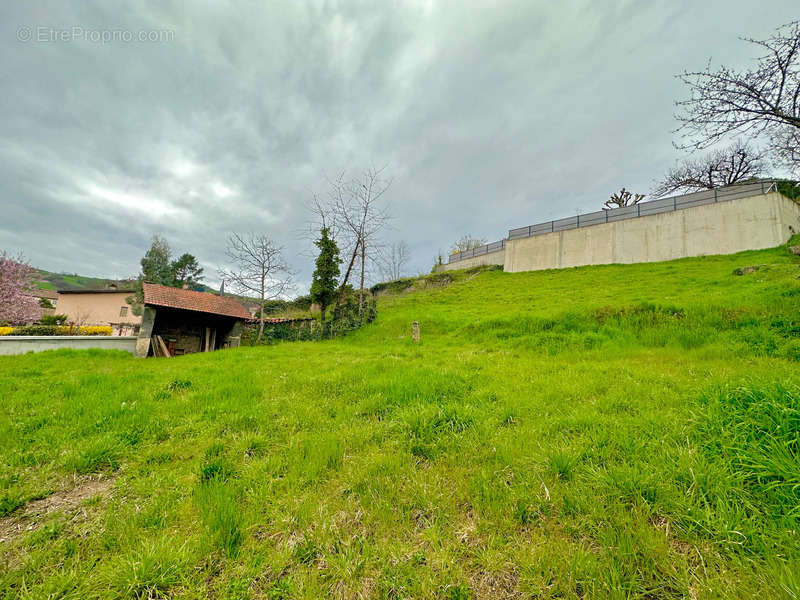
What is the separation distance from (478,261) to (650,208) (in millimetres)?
17467

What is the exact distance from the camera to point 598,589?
173cm

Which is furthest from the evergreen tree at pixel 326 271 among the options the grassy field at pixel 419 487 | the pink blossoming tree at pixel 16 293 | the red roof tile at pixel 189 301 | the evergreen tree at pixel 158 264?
the evergreen tree at pixel 158 264

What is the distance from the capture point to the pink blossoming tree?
2148 cm

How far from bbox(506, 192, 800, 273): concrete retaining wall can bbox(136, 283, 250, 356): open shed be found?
28680mm

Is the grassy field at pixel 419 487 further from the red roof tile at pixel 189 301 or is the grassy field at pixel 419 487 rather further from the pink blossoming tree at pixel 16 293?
the pink blossoming tree at pixel 16 293

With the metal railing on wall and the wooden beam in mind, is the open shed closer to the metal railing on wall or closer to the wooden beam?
the wooden beam

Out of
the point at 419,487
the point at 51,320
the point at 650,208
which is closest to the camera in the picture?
the point at 419,487

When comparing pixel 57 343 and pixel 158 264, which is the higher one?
pixel 158 264

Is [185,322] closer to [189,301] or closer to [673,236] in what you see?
[189,301]

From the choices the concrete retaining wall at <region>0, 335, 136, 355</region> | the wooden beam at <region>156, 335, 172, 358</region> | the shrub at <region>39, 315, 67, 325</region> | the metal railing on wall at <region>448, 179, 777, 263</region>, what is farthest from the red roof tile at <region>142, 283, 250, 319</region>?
the metal railing on wall at <region>448, 179, 777, 263</region>

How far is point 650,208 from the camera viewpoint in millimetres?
25453

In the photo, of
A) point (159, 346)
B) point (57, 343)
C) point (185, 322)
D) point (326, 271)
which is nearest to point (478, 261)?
point (326, 271)

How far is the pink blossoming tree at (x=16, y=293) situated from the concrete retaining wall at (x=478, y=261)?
4072 cm

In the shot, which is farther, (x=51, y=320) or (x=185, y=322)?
(x=51, y=320)
